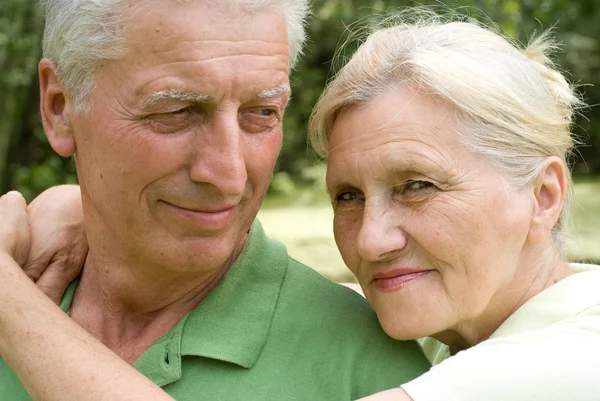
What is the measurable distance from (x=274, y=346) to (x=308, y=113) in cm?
103

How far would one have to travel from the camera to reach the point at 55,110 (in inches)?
103

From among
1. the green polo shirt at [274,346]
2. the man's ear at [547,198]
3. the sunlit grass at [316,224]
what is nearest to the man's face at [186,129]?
the green polo shirt at [274,346]

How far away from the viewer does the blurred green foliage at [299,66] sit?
6.72 metres

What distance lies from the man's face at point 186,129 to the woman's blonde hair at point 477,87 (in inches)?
8.4

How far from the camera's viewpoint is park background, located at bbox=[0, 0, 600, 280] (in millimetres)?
6559

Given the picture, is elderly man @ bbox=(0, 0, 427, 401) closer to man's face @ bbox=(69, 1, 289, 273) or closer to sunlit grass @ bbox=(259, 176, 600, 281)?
man's face @ bbox=(69, 1, 289, 273)

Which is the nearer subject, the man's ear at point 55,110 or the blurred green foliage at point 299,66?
the man's ear at point 55,110

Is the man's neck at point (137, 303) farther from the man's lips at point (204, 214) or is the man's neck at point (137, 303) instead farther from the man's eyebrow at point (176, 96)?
the man's eyebrow at point (176, 96)

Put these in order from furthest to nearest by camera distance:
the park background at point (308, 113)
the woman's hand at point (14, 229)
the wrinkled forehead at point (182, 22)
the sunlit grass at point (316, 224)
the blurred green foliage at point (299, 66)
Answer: the sunlit grass at point (316, 224) → the blurred green foliage at point (299, 66) → the park background at point (308, 113) → the woman's hand at point (14, 229) → the wrinkled forehead at point (182, 22)

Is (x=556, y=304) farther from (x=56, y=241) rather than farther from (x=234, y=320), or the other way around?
(x=56, y=241)

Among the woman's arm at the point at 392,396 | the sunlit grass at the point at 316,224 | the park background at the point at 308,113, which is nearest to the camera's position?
the woman's arm at the point at 392,396

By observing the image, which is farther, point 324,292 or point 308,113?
point 308,113

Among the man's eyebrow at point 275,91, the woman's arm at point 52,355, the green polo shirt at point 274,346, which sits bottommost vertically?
the green polo shirt at point 274,346

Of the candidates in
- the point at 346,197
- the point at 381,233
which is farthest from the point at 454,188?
the point at 346,197
